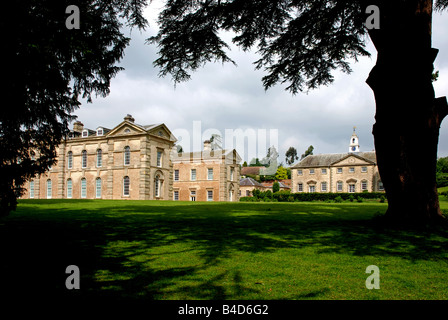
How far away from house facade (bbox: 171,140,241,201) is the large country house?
18819mm

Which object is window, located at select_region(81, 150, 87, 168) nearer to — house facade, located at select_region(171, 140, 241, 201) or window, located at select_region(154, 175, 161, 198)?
window, located at select_region(154, 175, 161, 198)

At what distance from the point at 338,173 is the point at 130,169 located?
40.3 meters

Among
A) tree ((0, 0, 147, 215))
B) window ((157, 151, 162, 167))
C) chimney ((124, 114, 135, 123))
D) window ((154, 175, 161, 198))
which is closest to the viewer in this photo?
tree ((0, 0, 147, 215))

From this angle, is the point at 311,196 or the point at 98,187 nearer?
the point at 98,187

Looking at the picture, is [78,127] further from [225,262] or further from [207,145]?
[225,262]

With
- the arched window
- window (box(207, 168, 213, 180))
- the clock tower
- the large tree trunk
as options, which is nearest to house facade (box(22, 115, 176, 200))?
window (box(207, 168, 213, 180))

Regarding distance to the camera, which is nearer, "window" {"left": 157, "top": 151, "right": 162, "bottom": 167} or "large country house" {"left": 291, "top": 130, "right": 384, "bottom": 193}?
"window" {"left": 157, "top": 151, "right": 162, "bottom": 167}

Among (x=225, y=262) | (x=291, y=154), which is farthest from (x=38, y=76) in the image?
(x=291, y=154)

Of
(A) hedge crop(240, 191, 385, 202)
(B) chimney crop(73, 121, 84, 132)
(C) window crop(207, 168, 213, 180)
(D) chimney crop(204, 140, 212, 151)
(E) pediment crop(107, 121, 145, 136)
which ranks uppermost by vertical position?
(B) chimney crop(73, 121, 84, 132)

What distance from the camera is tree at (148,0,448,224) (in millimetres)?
8586

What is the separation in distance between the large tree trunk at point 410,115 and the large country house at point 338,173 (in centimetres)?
5188

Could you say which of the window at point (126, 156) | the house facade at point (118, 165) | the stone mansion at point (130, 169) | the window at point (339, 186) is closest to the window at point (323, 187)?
the window at point (339, 186)

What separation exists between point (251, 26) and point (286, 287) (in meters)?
10.3

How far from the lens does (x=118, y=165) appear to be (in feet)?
133
